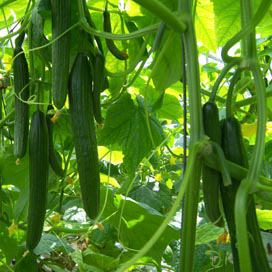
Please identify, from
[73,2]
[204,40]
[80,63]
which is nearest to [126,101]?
[204,40]

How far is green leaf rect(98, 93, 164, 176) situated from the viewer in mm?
1420

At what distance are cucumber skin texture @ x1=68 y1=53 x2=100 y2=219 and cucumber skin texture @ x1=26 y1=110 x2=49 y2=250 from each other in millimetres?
134

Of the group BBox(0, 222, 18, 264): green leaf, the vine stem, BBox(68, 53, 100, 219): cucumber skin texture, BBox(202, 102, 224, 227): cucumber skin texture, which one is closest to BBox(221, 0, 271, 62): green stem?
the vine stem

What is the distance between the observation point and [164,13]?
0.72 meters

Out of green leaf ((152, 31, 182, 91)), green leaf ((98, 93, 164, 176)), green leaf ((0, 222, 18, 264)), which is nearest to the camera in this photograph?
green leaf ((152, 31, 182, 91))

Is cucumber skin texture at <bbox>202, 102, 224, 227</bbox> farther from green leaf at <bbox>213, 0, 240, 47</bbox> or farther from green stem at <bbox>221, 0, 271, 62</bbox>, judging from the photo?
green leaf at <bbox>213, 0, 240, 47</bbox>

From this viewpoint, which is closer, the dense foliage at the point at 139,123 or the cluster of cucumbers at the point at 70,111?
the dense foliage at the point at 139,123

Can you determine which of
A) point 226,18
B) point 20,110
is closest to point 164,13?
point 20,110

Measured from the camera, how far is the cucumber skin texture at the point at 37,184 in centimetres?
98

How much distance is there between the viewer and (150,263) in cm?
165

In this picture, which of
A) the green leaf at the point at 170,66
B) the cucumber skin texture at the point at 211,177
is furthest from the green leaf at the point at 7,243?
the cucumber skin texture at the point at 211,177

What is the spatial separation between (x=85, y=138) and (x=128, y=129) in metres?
0.58

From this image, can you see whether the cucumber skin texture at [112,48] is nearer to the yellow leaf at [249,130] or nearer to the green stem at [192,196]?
the green stem at [192,196]

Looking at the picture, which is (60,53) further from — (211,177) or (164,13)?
(211,177)
